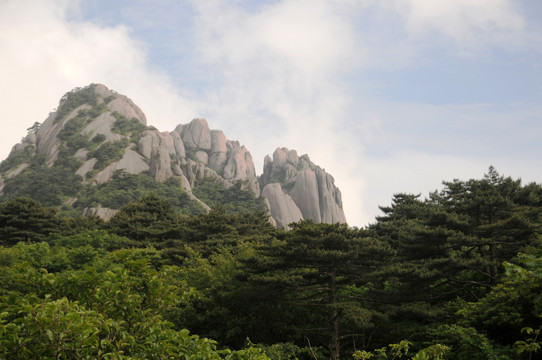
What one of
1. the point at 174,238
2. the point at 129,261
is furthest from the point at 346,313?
the point at 174,238

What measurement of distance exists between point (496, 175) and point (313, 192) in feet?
177

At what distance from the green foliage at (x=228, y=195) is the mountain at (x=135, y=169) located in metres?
0.17

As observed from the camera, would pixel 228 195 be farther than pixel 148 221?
Yes

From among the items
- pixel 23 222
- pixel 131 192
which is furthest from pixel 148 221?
pixel 131 192

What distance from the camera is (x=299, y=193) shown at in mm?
76375

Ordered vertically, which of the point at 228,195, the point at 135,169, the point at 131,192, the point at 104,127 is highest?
the point at 104,127

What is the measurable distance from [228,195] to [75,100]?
43.7 metres

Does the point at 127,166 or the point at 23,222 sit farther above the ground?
the point at 127,166

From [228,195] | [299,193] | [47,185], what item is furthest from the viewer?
[299,193]

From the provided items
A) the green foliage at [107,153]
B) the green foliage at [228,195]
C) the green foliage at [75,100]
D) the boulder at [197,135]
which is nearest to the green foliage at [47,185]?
the green foliage at [107,153]

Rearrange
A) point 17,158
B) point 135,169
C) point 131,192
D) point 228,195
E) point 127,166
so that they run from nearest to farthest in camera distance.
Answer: point 131,192 → point 127,166 → point 135,169 → point 228,195 → point 17,158

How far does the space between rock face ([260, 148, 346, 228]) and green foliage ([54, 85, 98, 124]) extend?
41537mm

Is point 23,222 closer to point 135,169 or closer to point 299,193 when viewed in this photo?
point 135,169

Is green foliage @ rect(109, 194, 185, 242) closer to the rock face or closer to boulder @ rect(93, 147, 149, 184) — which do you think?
boulder @ rect(93, 147, 149, 184)
